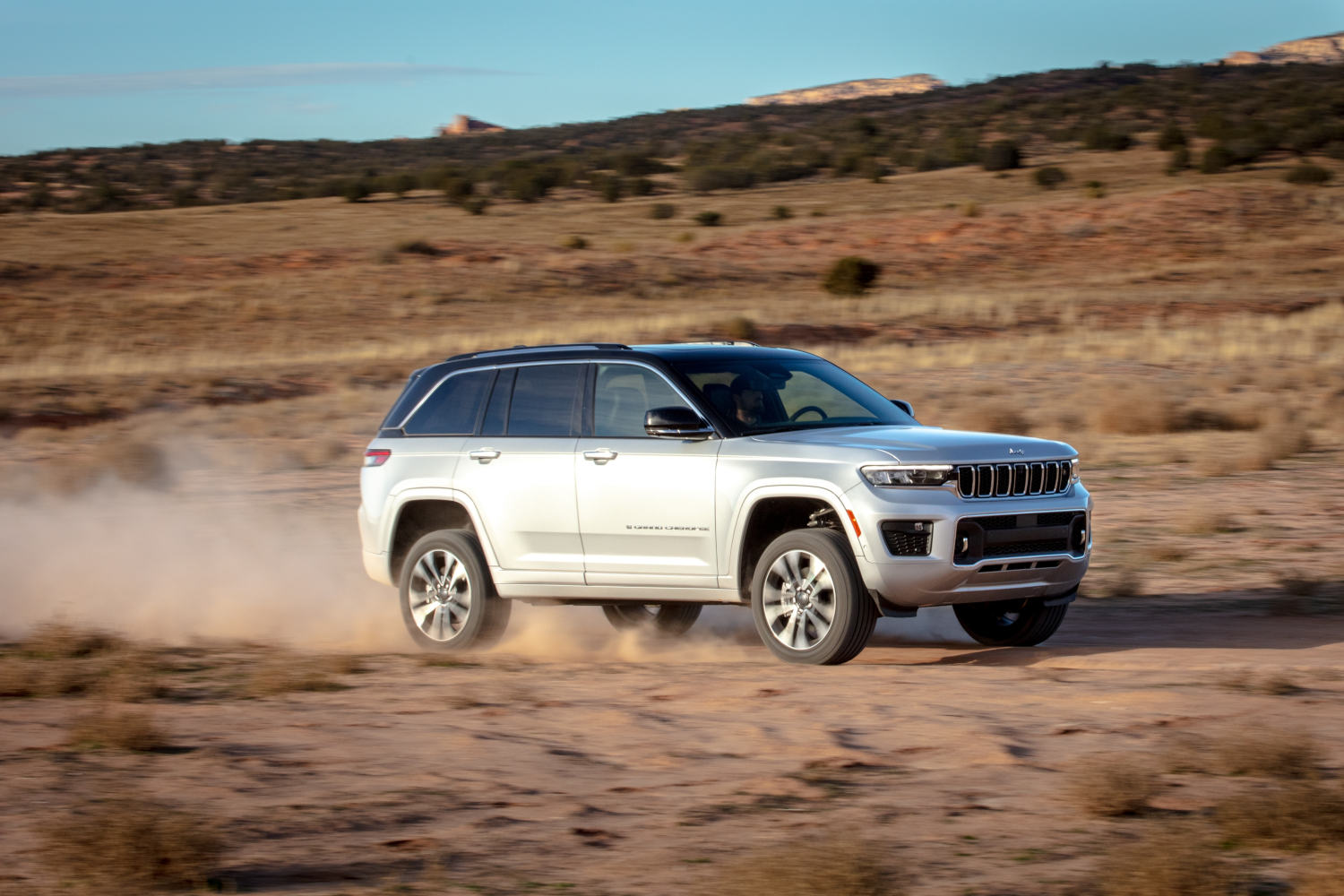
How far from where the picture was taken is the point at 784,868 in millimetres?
4715

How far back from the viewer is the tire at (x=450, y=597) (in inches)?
382

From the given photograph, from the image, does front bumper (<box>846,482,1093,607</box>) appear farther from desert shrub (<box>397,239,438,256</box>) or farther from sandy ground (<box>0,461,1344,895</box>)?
desert shrub (<box>397,239,438,256</box>)

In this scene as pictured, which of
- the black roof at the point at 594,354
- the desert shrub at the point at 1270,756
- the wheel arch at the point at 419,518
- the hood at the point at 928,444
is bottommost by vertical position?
the desert shrub at the point at 1270,756

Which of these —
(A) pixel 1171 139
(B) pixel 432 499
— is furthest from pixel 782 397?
(A) pixel 1171 139

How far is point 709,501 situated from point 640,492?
439 mm

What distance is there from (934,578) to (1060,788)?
206 centimetres

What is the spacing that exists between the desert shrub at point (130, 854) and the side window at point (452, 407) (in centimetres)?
480

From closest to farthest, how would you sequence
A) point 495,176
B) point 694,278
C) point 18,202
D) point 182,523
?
point 182,523 < point 694,278 < point 18,202 < point 495,176

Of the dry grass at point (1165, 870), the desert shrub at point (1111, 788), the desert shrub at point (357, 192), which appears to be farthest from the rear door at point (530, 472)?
the desert shrub at point (357, 192)

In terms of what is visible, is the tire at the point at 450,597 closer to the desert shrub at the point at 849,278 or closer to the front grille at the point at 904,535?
the front grille at the point at 904,535

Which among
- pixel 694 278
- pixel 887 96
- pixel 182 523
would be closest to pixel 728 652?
pixel 182 523

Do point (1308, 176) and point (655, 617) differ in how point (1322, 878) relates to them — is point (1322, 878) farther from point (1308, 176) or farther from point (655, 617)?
point (1308, 176)

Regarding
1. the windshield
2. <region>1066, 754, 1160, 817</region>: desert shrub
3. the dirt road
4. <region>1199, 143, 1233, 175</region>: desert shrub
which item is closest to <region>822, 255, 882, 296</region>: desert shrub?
<region>1199, 143, 1233, 175</region>: desert shrub

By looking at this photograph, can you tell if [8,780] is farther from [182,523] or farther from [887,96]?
[887,96]
